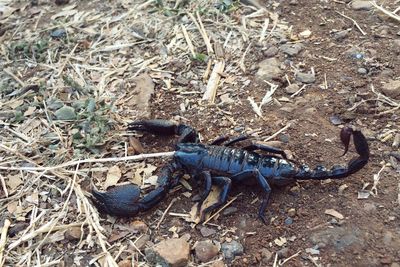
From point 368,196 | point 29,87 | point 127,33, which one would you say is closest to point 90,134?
point 29,87

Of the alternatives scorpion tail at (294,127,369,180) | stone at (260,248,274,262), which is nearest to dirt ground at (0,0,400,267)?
stone at (260,248,274,262)

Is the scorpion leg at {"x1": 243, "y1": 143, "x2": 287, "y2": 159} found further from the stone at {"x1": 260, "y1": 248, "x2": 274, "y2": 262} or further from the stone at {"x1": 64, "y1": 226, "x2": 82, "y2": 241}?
the stone at {"x1": 64, "y1": 226, "x2": 82, "y2": 241}

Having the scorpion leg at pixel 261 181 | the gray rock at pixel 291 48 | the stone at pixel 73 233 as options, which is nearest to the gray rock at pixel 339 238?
the scorpion leg at pixel 261 181

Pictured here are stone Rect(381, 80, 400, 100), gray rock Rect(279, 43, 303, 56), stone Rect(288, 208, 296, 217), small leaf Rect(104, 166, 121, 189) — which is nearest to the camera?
stone Rect(288, 208, 296, 217)

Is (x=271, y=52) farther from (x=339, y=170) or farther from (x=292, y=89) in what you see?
(x=339, y=170)

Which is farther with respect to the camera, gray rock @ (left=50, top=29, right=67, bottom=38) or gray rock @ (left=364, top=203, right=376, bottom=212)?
gray rock @ (left=50, top=29, right=67, bottom=38)

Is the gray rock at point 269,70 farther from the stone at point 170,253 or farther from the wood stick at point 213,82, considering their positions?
the stone at point 170,253

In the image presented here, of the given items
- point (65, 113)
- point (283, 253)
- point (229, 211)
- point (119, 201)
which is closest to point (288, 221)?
point (283, 253)
